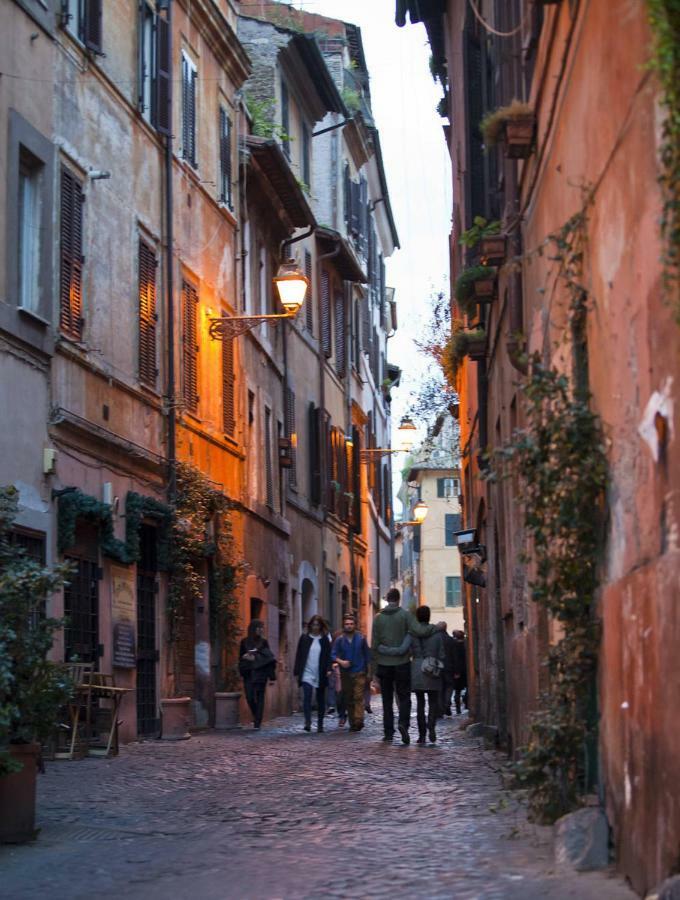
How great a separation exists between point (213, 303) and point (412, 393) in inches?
358

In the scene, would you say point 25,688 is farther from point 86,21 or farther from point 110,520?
point 86,21

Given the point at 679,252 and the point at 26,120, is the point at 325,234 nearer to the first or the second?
the point at 26,120

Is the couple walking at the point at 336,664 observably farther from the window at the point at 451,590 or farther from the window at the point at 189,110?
the window at the point at 451,590

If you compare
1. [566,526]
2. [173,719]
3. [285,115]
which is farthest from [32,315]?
[285,115]

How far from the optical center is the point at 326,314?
36.7 meters

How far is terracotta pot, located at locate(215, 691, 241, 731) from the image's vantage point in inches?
878

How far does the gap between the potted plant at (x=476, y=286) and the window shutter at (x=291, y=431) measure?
14142 millimetres

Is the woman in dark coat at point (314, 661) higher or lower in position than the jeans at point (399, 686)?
higher

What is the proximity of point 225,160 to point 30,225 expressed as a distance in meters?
9.17

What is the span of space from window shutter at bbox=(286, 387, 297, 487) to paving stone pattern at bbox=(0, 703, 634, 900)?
50.3 feet

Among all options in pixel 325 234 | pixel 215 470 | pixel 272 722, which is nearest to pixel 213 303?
pixel 215 470

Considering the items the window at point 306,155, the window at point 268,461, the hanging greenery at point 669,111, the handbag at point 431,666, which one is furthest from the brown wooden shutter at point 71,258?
the window at point 306,155

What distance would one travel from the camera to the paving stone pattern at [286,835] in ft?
24.7

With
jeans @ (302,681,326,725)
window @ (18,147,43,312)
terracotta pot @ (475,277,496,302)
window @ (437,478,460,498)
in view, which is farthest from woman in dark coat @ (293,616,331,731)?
window @ (437,478,460,498)
